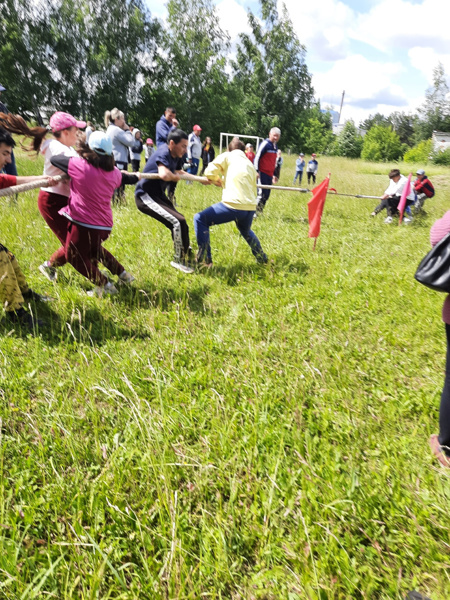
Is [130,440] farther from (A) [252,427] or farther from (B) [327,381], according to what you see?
(B) [327,381]

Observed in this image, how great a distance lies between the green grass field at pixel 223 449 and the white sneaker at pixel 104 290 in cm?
11

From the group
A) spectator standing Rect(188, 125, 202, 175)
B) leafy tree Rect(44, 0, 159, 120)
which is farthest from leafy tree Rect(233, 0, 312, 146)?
spectator standing Rect(188, 125, 202, 175)

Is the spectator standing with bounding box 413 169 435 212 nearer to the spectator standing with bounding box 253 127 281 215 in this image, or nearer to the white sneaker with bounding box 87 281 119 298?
the spectator standing with bounding box 253 127 281 215

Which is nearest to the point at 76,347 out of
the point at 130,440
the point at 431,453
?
the point at 130,440

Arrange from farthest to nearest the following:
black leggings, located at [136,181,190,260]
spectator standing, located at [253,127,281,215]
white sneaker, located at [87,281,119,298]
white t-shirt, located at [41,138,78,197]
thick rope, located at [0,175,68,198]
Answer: spectator standing, located at [253,127,281,215]
black leggings, located at [136,181,190,260]
white sneaker, located at [87,281,119,298]
white t-shirt, located at [41,138,78,197]
thick rope, located at [0,175,68,198]

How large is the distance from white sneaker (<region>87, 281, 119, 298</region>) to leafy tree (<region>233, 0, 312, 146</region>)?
142ft

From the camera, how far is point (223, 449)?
2104mm

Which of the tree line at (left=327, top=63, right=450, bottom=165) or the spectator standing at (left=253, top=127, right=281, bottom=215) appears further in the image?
the tree line at (left=327, top=63, right=450, bottom=165)

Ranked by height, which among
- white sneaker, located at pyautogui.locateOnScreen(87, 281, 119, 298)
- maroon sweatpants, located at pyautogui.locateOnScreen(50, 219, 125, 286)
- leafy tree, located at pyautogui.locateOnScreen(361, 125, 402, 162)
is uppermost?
leafy tree, located at pyautogui.locateOnScreen(361, 125, 402, 162)

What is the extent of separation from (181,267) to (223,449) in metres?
3.23

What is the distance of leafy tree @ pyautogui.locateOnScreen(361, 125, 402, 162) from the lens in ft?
171

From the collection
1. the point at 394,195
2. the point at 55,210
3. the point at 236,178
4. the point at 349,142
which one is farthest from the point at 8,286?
the point at 349,142

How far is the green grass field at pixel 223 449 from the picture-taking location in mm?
1562

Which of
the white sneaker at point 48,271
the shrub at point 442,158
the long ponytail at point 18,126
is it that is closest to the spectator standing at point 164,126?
the long ponytail at point 18,126
